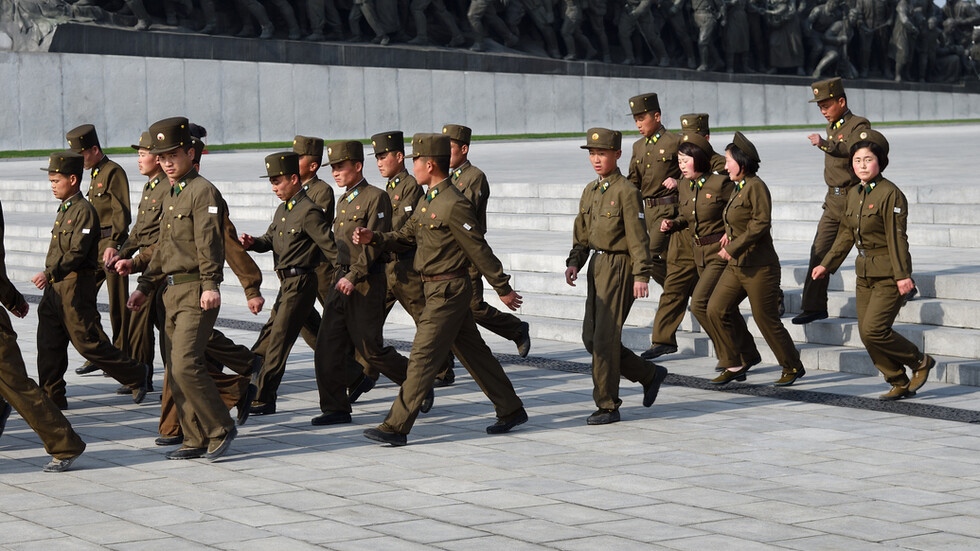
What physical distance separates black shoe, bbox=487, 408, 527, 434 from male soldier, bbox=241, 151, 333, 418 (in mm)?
1277

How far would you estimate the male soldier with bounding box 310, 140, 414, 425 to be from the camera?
24.7 feet

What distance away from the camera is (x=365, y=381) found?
8266 mm

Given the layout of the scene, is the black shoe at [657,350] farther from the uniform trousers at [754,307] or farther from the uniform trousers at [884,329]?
the uniform trousers at [884,329]

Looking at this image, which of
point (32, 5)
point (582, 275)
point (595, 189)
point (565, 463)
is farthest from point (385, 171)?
point (32, 5)

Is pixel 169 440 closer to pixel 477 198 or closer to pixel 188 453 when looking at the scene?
pixel 188 453

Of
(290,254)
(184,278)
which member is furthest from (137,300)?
(290,254)

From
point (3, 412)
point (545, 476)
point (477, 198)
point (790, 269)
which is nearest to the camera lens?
point (545, 476)

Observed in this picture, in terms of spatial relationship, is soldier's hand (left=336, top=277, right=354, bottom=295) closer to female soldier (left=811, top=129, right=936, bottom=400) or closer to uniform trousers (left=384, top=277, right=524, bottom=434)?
uniform trousers (left=384, top=277, right=524, bottom=434)

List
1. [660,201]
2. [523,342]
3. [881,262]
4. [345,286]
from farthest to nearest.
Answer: [660,201], [523,342], [881,262], [345,286]

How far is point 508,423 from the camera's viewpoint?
23.8 ft

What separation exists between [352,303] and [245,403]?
73cm

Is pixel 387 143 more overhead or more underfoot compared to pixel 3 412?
more overhead

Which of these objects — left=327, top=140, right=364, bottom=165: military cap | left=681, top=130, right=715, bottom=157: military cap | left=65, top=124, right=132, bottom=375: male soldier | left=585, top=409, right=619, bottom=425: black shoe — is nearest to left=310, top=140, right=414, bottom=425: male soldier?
left=327, top=140, right=364, bottom=165: military cap

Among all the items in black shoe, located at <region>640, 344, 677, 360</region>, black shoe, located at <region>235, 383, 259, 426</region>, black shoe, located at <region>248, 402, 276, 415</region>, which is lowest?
black shoe, located at <region>248, 402, 276, 415</region>
